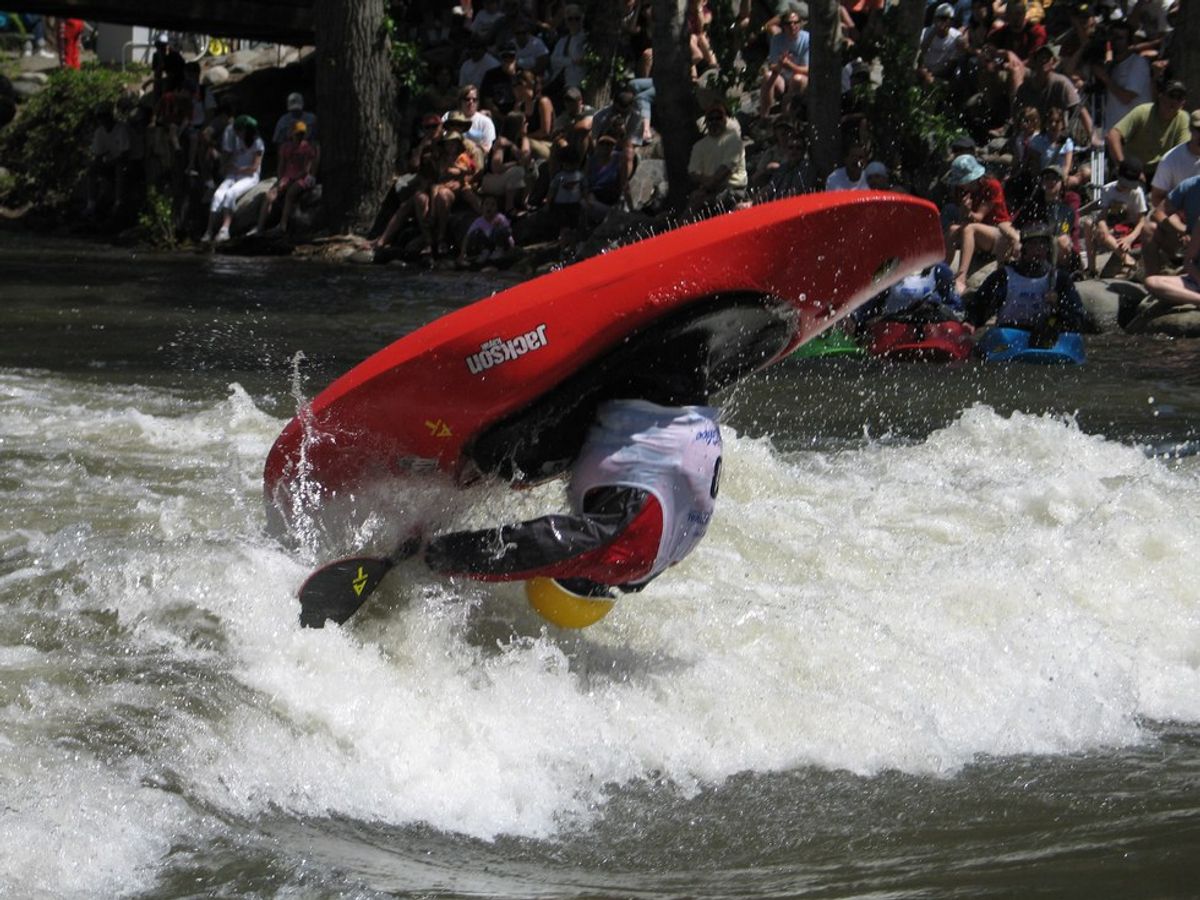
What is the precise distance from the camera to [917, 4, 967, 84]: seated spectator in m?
14.8

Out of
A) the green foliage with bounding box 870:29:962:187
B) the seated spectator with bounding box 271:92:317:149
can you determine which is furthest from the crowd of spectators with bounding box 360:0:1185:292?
the seated spectator with bounding box 271:92:317:149

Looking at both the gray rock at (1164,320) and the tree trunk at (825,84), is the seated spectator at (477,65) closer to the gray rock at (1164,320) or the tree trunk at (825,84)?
the tree trunk at (825,84)

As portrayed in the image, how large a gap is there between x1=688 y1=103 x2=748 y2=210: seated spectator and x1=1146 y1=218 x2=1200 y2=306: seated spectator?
4.07 metres

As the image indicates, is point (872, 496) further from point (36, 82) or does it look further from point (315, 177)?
point (36, 82)

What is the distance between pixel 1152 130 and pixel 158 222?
38.0 ft

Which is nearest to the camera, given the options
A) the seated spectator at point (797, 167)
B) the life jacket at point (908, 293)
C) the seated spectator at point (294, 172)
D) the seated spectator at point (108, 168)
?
the life jacket at point (908, 293)

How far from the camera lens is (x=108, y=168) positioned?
71.5 feet

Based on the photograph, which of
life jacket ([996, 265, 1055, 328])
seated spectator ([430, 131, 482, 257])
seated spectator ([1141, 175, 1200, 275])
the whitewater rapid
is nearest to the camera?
the whitewater rapid

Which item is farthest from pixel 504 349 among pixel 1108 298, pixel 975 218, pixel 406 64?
pixel 406 64

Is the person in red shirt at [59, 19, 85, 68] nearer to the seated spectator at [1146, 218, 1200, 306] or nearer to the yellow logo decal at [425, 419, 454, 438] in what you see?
the seated spectator at [1146, 218, 1200, 306]

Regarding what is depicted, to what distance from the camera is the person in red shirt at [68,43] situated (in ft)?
91.3

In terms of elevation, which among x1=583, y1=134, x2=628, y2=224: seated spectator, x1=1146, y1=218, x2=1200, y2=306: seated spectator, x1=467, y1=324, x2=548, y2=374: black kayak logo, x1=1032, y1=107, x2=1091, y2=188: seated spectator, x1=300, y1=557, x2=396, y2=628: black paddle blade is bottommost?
x1=583, y1=134, x2=628, y2=224: seated spectator

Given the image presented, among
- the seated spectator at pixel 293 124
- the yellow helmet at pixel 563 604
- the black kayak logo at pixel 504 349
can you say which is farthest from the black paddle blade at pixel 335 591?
the seated spectator at pixel 293 124

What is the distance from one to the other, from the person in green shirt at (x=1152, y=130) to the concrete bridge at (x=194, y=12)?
12312 millimetres
